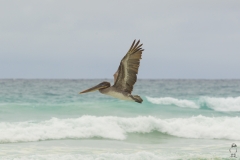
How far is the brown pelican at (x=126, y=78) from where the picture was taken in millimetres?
5609

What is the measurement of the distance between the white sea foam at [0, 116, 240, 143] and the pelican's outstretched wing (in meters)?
7.58

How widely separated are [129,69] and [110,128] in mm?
9152

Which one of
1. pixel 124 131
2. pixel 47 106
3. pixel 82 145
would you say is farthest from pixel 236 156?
pixel 47 106

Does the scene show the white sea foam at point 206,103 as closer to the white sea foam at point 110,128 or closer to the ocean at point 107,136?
the ocean at point 107,136

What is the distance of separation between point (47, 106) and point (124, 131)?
21.4 ft

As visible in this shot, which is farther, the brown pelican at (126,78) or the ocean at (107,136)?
the ocean at (107,136)

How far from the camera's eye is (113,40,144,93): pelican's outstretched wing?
5617mm

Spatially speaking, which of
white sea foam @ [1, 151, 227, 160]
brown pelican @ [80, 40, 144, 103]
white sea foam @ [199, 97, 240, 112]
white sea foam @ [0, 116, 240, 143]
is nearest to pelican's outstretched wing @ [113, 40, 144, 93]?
brown pelican @ [80, 40, 144, 103]

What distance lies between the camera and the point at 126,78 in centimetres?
578

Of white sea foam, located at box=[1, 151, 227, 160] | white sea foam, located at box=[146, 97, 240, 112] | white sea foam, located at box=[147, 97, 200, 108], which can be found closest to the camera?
white sea foam, located at box=[1, 151, 227, 160]

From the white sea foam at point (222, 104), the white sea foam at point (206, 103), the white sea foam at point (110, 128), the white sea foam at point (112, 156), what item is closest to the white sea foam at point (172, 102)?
the white sea foam at point (206, 103)

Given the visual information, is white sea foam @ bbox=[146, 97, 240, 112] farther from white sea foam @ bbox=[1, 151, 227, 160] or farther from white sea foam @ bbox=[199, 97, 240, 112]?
white sea foam @ bbox=[1, 151, 227, 160]

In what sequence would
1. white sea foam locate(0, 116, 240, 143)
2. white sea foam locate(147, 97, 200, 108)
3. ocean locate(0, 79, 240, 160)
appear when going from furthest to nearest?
white sea foam locate(147, 97, 200, 108), white sea foam locate(0, 116, 240, 143), ocean locate(0, 79, 240, 160)

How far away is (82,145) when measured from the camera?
1227 cm
